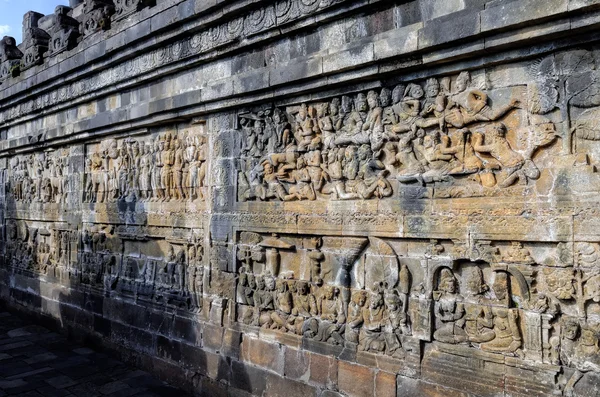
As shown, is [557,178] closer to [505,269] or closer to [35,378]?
[505,269]

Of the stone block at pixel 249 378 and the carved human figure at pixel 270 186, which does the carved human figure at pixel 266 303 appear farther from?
the carved human figure at pixel 270 186

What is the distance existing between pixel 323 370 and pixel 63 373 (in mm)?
4214

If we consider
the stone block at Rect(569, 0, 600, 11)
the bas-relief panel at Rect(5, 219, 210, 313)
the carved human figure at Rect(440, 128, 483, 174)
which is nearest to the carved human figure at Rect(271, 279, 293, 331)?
the bas-relief panel at Rect(5, 219, 210, 313)

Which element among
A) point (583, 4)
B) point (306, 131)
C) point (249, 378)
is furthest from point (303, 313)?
point (583, 4)

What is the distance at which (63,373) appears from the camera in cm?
705

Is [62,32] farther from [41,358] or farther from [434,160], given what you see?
[434,160]

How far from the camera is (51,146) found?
9.78 m

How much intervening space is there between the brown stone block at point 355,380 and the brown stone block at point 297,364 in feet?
1.44

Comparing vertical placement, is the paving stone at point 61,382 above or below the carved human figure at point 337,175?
below

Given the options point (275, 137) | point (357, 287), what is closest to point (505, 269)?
point (357, 287)

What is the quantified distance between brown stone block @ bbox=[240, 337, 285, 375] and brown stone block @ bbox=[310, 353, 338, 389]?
46 centimetres

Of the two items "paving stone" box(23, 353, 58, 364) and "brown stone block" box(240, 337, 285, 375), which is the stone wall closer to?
"brown stone block" box(240, 337, 285, 375)

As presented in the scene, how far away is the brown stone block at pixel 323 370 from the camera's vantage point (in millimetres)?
5098

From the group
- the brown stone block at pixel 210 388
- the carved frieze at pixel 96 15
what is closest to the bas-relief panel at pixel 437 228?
the brown stone block at pixel 210 388
